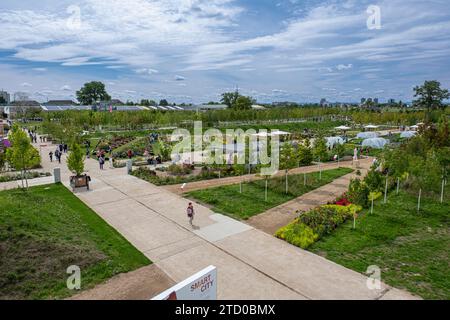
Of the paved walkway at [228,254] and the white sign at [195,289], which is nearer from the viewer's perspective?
the white sign at [195,289]

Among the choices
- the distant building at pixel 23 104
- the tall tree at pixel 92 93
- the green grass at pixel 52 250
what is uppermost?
the tall tree at pixel 92 93

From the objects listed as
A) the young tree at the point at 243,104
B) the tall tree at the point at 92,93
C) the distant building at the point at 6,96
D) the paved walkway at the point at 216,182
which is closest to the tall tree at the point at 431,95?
the young tree at the point at 243,104

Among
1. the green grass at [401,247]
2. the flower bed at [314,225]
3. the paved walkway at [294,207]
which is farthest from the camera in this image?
the paved walkway at [294,207]

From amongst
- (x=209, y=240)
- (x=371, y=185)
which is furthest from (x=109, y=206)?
(x=371, y=185)

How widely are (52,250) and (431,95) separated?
4136 inches

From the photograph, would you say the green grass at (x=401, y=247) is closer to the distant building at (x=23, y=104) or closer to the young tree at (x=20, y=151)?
the young tree at (x=20, y=151)

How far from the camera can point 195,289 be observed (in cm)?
749

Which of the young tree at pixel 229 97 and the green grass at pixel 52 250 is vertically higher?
the young tree at pixel 229 97

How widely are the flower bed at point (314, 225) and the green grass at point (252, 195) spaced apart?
2.88m

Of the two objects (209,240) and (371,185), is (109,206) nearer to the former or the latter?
(209,240)

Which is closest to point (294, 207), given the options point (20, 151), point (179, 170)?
point (179, 170)

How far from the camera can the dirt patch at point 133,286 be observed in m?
9.63

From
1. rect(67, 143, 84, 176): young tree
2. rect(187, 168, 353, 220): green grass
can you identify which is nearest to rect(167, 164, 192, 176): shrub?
rect(187, 168, 353, 220): green grass
